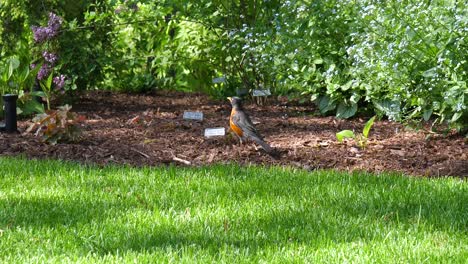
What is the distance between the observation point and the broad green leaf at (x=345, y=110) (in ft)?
23.8

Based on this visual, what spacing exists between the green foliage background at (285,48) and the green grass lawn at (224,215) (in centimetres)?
129

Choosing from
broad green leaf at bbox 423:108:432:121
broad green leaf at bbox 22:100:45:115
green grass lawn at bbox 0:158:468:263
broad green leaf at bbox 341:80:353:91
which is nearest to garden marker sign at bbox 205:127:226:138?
green grass lawn at bbox 0:158:468:263

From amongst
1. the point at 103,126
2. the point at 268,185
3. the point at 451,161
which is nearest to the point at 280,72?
the point at 103,126

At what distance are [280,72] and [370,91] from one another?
44.9 inches

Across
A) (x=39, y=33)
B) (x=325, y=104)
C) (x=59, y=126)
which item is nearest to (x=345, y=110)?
(x=325, y=104)

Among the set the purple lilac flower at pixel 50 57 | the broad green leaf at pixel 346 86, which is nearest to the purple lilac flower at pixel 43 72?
the purple lilac flower at pixel 50 57

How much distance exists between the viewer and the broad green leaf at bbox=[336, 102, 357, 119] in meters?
7.26

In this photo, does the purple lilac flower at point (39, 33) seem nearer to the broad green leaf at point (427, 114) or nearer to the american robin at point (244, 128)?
the american robin at point (244, 128)

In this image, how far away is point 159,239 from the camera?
3.74 m

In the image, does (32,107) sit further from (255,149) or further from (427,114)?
(427,114)

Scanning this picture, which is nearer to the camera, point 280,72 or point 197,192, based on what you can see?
point 197,192

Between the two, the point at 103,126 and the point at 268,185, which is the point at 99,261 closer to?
the point at 268,185

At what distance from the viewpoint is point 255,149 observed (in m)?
5.86

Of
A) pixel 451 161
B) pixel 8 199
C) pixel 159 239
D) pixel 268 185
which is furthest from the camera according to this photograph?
pixel 451 161
